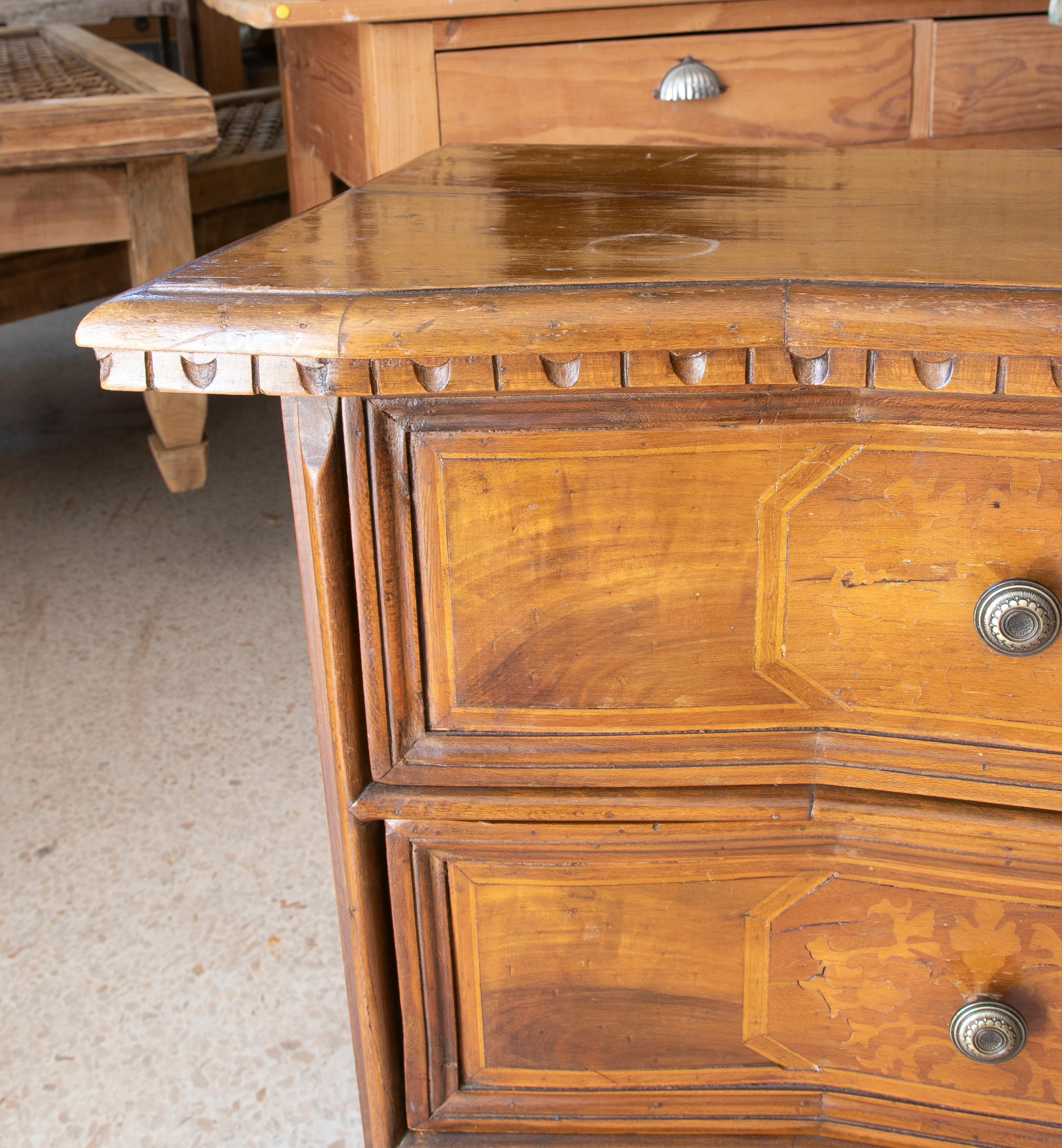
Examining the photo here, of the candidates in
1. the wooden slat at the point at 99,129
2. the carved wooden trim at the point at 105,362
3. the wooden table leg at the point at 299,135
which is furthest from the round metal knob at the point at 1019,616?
the wooden slat at the point at 99,129

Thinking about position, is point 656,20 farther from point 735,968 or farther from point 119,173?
point 735,968

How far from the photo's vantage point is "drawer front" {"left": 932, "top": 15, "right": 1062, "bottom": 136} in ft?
3.90

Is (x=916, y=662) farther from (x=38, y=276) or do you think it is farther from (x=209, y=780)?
(x=38, y=276)

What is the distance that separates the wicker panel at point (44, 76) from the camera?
158 centimetres

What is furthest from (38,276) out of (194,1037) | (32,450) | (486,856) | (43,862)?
(486,856)

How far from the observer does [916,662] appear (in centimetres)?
54

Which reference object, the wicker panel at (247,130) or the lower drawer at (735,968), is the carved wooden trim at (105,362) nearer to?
the lower drawer at (735,968)

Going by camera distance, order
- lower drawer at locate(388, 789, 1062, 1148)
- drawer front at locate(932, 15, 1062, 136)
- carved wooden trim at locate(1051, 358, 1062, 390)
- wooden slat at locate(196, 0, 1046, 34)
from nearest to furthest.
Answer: carved wooden trim at locate(1051, 358, 1062, 390) < lower drawer at locate(388, 789, 1062, 1148) < wooden slat at locate(196, 0, 1046, 34) < drawer front at locate(932, 15, 1062, 136)

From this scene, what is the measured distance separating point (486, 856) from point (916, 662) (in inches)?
9.5

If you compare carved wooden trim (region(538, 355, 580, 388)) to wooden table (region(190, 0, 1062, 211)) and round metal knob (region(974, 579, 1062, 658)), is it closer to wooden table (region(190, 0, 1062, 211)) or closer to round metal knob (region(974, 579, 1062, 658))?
round metal knob (region(974, 579, 1062, 658))

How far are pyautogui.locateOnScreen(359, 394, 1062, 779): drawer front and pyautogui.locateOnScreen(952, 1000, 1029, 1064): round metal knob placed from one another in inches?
5.6

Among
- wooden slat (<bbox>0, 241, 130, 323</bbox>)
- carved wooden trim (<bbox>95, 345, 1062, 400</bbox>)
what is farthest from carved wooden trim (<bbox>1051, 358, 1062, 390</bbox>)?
wooden slat (<bbox>0, 241, 130, 323</bbox>)

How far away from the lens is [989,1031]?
0.60 metres

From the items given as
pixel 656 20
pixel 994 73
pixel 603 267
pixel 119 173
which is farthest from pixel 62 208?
pixel 603 267
